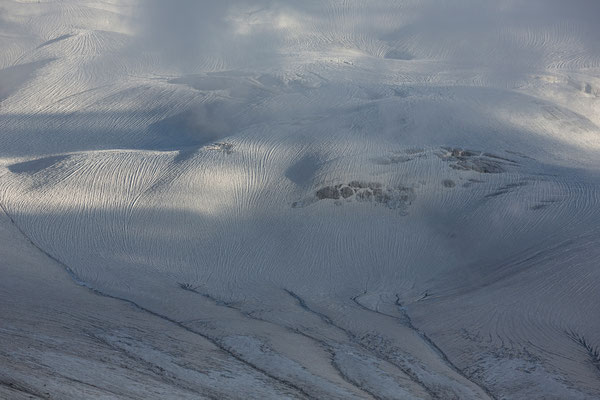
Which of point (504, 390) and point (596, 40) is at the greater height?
point (596, 40)

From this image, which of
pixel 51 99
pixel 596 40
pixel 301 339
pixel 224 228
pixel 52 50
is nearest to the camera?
pixel 301 339

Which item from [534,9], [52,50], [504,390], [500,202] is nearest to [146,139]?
[52,50]

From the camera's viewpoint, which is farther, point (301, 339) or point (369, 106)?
point (369, 106)

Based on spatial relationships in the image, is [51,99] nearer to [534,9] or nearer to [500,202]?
[500,202]

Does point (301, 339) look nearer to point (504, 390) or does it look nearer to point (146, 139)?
point (504, 390)

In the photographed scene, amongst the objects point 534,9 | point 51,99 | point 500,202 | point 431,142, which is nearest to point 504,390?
point 500,202

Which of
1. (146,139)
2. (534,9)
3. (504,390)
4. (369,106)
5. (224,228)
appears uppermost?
(534,9)

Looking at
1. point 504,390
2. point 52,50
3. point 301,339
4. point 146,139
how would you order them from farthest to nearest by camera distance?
→ point 52,50
point 146,139
point 301,339
point 504,390
